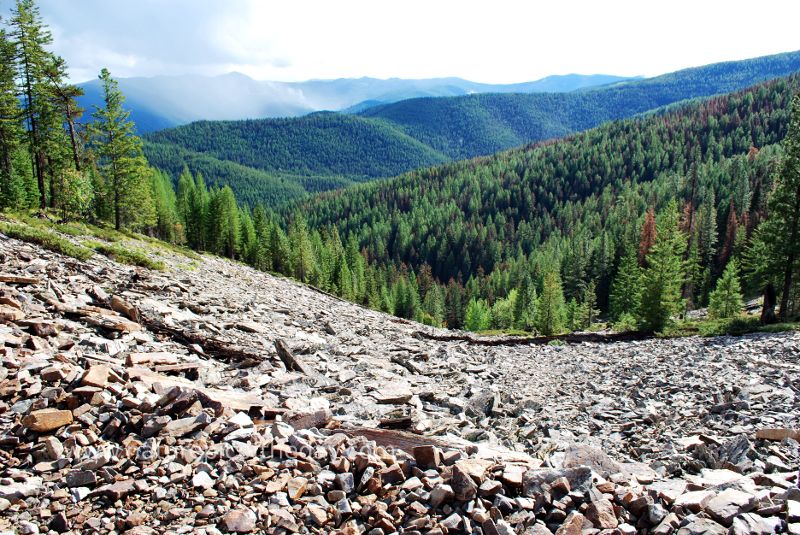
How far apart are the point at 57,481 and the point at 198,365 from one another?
21.1ft

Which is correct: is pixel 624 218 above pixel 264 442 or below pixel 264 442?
below

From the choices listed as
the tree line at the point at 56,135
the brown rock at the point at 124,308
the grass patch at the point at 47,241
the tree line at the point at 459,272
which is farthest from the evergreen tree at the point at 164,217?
the brown rock at the point at 124,308

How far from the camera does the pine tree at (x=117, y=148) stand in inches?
1895

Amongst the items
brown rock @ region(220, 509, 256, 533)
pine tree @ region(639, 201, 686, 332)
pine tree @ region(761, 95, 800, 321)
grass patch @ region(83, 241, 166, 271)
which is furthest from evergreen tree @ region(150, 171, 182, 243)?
brown rock @ region(220, 509, 256, 533)

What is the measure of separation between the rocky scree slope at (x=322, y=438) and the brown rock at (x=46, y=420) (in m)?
0.03

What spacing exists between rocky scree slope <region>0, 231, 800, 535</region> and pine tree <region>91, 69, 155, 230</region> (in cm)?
3409

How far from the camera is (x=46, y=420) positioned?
8.16 metres

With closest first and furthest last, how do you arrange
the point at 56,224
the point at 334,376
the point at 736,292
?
the point at 334,376, the point at 56,224, the point at 736,292

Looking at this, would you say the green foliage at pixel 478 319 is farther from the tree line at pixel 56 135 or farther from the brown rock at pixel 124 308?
the brown rock at pixel 124 308

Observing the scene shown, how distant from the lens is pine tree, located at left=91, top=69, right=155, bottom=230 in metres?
48.1

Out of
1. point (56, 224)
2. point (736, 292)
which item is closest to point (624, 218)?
point (736, 292)

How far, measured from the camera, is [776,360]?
2184 cm

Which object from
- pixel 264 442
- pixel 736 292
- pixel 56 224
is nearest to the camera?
pixel 264 442

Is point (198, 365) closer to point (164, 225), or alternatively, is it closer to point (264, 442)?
point (264, 442)
